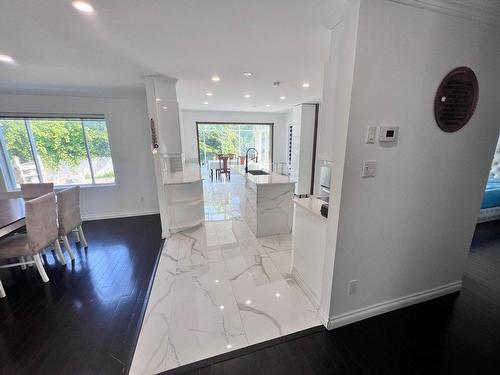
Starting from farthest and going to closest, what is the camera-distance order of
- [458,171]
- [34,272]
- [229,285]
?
[34,272] < [229,285] < [458,171]

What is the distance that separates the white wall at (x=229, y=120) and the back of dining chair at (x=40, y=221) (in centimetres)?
480

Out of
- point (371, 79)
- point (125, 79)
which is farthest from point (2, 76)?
point (371, 79)

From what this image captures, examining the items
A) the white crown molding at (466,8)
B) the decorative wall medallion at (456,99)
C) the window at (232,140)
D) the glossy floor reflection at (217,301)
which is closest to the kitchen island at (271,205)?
the glossy floor reflection at (217,301)

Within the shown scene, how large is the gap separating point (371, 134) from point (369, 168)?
0.24m

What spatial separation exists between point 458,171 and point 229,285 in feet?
7.90

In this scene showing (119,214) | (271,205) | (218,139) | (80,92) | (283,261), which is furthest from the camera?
(218,139)

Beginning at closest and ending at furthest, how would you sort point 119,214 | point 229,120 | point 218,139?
point 119,214 → point 229,120 → point 218,139

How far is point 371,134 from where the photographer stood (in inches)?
55.1

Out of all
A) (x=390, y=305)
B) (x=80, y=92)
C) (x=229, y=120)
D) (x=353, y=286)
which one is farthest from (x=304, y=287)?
(x=229, y=120)

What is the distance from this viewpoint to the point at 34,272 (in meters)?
2.46

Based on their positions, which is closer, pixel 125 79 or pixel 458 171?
pixel 458 171

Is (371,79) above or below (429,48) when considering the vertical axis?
below

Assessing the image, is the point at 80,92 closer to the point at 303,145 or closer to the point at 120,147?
the point at 120,147

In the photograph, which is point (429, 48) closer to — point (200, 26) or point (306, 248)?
point (200, 26)
